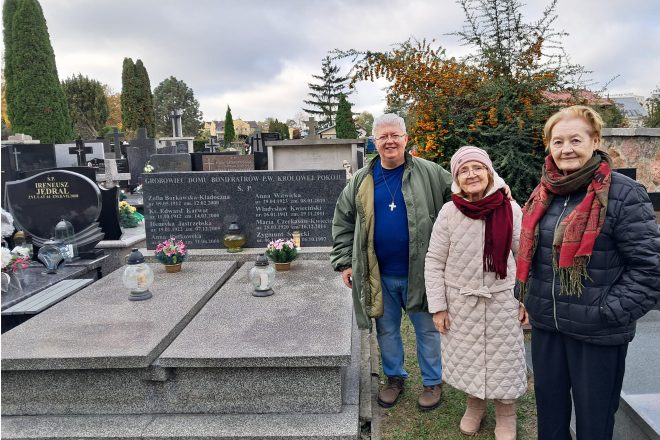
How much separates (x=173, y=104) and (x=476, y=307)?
210ft

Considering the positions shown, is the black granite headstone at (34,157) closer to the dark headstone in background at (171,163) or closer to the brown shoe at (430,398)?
the dark headstone in background at (171,163)

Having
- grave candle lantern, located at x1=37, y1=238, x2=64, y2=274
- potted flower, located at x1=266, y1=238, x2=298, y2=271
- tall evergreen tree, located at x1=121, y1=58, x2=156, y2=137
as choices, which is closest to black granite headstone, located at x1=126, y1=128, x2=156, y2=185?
grave candle lantern, located at x1=37, y1=238, x2=64, y2=274

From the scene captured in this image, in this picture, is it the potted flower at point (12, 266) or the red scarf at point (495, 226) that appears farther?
the potted flower at point (12, 266)

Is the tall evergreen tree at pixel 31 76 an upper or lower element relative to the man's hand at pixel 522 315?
upper

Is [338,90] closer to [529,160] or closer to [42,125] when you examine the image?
[42,125]

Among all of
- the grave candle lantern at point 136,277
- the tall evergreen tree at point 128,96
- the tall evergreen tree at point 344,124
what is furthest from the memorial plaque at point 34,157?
the tall evergreen tree at point 128,96

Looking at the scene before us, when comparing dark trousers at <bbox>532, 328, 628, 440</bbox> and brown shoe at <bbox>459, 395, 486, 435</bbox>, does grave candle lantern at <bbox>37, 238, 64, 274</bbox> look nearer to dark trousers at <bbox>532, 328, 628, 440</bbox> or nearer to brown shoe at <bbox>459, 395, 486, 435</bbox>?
brown shoe at <bbox>459, 395, 486, 435</bbox>

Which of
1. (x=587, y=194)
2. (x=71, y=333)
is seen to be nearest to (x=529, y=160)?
(x=587, y=194)

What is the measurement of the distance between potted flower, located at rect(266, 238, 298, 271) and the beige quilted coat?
2.41 meters

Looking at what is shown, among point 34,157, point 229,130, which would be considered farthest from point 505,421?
point 229,130

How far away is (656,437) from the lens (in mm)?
2285

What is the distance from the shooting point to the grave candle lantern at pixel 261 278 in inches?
162

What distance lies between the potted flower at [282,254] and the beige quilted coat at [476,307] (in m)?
2.41

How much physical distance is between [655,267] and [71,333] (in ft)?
11.4
